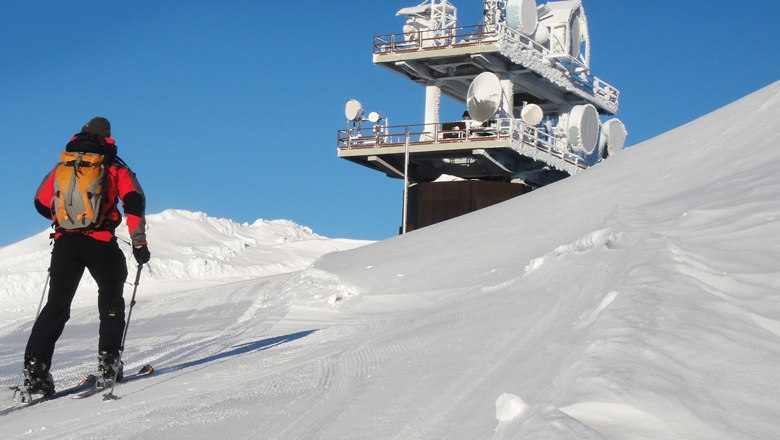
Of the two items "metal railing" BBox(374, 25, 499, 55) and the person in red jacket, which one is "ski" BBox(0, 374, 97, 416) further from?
"metal railing" BBox(374, 25, 499, 55)

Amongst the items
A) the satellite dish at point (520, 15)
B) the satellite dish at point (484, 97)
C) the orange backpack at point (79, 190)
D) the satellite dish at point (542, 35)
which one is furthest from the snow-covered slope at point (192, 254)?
the orange backpack at point (79, 190)

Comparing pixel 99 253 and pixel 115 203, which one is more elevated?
pixel 115 203

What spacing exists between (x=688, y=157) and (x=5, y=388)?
9515mm

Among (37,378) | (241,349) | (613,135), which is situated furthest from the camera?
(613,135)

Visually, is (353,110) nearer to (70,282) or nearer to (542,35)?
(542,35)

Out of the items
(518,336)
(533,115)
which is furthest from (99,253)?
(533,115)

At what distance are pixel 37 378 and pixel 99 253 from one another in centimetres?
94

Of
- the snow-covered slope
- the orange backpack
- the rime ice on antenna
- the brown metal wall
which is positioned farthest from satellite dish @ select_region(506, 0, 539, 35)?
the orange backpack

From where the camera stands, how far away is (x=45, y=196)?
767 cm

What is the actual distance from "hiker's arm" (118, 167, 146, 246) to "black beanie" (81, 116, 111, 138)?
276 millimetres

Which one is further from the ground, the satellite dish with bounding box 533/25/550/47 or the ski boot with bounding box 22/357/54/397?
the satellite dish with bounding box 533/25/550/47

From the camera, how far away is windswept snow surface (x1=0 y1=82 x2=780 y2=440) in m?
4.45

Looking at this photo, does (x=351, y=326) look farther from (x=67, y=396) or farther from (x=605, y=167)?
(x=605, y=167)

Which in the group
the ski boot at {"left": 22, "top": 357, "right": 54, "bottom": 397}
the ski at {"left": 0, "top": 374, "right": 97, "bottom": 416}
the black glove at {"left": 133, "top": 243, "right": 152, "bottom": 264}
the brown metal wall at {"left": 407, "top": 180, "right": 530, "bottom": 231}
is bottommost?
the ski at {"left": 0, "top": 374, "right": 97, "bottom": 416}
